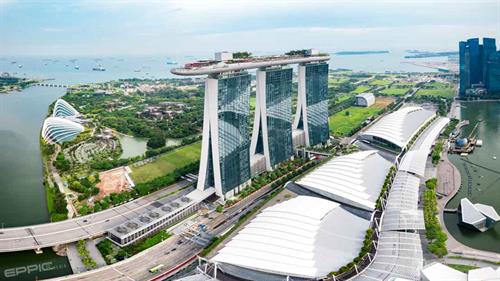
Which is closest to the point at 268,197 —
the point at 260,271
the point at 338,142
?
the point at 260,271

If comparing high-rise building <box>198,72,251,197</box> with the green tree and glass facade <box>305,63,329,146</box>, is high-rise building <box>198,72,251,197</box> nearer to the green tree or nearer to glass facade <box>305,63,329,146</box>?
glass facade <box>305,63,329,146</box>

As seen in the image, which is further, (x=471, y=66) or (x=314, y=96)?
(x=471, y=66)

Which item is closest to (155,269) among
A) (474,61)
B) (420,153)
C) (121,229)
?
(121,229)

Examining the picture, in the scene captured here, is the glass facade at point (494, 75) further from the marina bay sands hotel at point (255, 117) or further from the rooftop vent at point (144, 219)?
the rooftop vent at point (144, 219)

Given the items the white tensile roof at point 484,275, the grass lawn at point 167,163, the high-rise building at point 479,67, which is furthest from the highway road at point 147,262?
the high-rise building at point 479,67

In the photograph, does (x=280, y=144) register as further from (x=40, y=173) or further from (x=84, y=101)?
(x=84, y=101)

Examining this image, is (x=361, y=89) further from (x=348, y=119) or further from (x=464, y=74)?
(x=348, y=119)

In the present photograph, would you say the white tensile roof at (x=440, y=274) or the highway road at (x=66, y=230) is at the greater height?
the white tensile roof at (x=440, y=274)

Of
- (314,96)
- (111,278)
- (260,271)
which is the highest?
(314,96)
